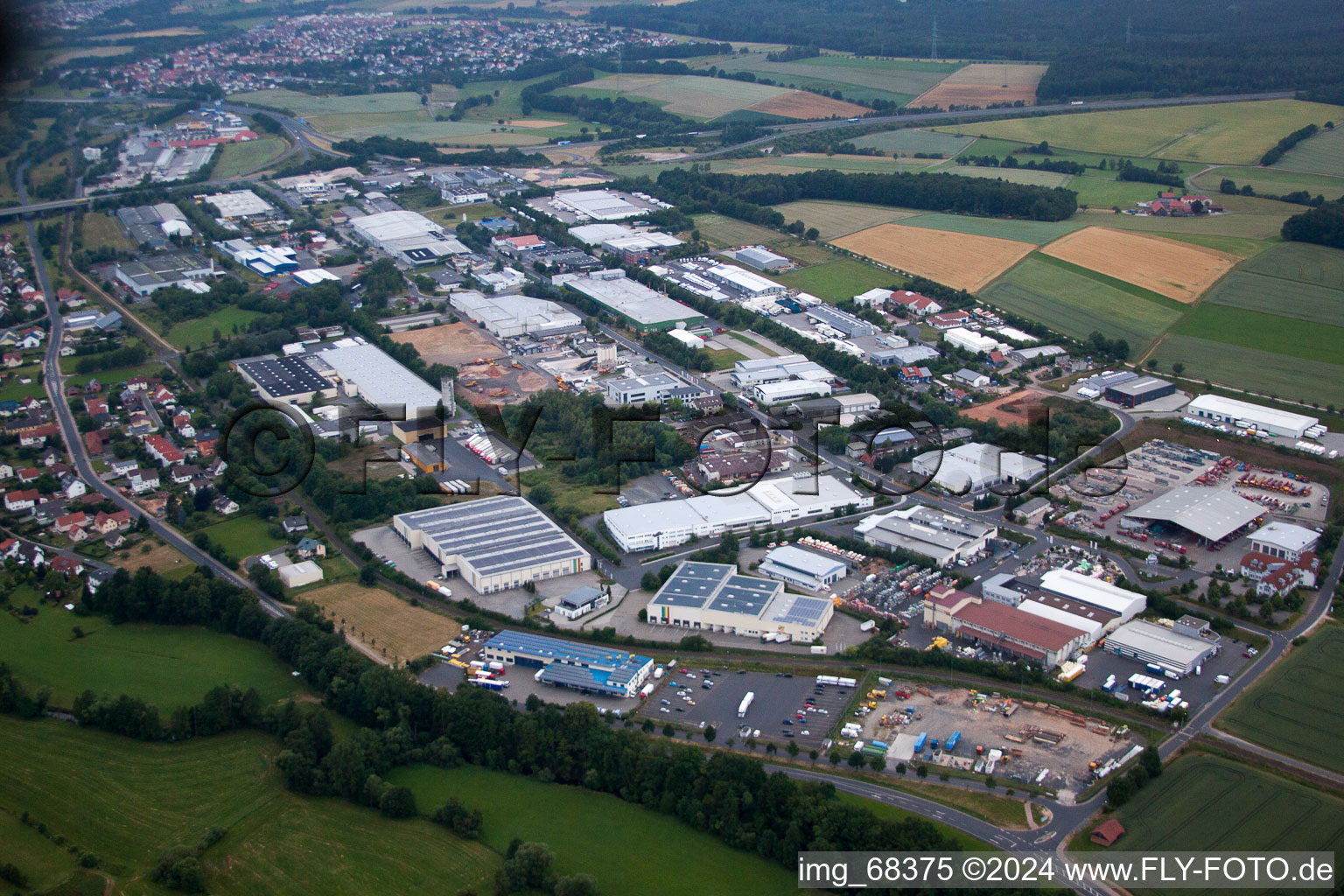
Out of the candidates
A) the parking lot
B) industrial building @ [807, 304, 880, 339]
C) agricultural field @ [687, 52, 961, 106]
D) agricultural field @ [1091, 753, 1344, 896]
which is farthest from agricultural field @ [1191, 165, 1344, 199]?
the parking lot

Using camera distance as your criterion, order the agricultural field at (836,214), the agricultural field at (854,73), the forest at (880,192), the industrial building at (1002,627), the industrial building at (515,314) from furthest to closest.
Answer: the agricultural field at (854,73) → the agricultural field at (836,214) → the forest at (880,192) → the industrial building at (515,314) → the industrial building at (1002,627)

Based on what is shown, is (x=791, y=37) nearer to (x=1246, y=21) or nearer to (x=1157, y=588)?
(x=1246, y=21)

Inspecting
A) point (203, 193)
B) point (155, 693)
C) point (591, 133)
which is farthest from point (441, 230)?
point (155, 693)

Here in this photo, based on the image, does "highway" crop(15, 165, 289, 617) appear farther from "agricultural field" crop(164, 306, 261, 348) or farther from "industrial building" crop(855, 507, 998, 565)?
"industrial building" crop(855, 507, 998, 565)

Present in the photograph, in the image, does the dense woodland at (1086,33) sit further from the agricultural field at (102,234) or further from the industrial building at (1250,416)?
the agricultural field at (102,234)

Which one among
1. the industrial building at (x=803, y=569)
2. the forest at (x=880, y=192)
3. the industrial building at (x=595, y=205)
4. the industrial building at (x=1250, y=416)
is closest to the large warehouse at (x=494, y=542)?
the industrial building at (x=803, y=569)

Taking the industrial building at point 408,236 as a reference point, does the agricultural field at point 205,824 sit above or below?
below

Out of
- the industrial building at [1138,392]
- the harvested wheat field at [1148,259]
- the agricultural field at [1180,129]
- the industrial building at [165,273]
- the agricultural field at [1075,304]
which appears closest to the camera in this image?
the industrial building at [1138,392]
